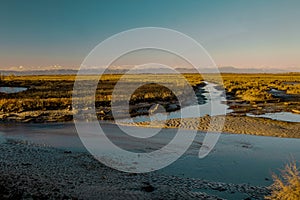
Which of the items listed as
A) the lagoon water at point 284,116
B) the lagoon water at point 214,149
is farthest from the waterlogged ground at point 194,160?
the lagoon water at point 284,116

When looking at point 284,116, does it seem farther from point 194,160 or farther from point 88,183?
point 88,183

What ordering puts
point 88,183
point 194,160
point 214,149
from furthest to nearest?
point 214,149 < point 194,160 < point 88,183

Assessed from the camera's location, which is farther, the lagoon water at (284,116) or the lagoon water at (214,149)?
the lagoon water at (284,116)

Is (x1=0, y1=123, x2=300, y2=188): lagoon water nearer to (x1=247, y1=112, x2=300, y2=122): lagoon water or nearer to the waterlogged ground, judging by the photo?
the waterlogged ground

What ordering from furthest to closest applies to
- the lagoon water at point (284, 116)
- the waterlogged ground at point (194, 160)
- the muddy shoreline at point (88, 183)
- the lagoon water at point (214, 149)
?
the lagoon water at point (284, 116)
the lagoon water at point (214, 149)
the waterlogged ground at point (194, 160)
the muddy shoreline at point (88, 183)

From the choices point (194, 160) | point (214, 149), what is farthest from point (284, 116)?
point (194, 160)

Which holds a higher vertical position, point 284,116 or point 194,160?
point 284,116

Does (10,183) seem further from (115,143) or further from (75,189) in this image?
(115,143)

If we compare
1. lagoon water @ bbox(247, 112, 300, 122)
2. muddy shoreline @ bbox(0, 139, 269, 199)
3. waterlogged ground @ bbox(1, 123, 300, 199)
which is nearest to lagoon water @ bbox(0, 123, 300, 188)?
waterlogged ground @ bbox(1, 123, 300, 199)

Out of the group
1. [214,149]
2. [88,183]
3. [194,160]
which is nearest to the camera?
[88,183]

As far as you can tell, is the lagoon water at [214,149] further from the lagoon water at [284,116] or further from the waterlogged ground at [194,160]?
the lagoon water at [284,116]

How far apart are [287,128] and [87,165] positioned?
1417cm

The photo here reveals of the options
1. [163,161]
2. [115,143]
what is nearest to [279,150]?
[163,161]

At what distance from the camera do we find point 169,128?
64.0 feet
